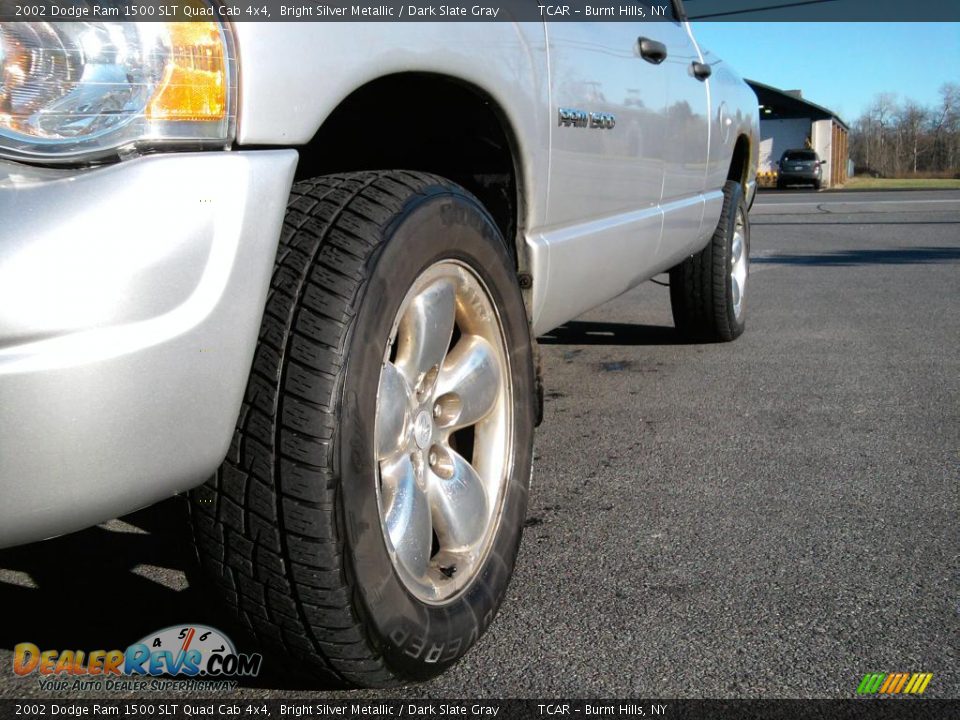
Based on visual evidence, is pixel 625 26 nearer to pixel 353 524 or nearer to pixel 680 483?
pixel 680 483

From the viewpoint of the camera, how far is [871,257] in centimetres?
974

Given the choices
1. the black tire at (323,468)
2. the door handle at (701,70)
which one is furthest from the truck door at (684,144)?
the black tire at (323,468)

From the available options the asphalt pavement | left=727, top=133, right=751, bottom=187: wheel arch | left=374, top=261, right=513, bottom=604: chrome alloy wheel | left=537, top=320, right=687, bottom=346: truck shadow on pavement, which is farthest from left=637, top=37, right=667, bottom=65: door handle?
left=537, top=320, right=687, bottom=346: truck shadow on pavement

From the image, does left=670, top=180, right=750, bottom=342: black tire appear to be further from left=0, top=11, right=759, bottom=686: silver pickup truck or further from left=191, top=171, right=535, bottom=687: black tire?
left=191, top=171, right=535, bottom=687: black tire

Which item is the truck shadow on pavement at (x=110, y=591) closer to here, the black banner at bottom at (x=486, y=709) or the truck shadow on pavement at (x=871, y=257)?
the black banner at bottom at (x=486, y=709)

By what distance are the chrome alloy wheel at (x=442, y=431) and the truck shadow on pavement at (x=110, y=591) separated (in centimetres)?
32

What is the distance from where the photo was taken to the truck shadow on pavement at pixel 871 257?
9211mm

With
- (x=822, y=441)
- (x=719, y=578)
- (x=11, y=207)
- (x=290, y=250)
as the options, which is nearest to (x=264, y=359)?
(x=290, y=250)

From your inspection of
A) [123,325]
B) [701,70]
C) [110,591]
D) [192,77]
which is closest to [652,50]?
[701,70]

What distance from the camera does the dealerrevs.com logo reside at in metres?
1.95

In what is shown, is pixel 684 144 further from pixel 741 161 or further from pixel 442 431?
pixel 442 431

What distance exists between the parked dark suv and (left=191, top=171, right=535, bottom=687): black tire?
39.5 meters

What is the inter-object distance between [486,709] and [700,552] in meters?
0.88

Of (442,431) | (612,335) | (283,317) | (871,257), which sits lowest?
(612,335)
